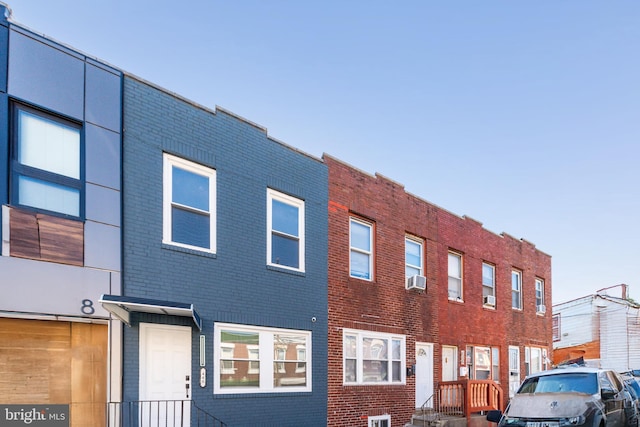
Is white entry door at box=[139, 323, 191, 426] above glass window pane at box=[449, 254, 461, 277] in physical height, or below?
below

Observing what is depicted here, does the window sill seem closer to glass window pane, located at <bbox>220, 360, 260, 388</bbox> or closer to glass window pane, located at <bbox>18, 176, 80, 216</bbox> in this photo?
glass window pane, located at <bbox>18, 176, 80, 216</bbox>

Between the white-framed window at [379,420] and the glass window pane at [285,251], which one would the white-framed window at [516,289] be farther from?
the glass window pane at [285,251]

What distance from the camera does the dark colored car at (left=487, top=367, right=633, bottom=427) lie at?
34.2 feet

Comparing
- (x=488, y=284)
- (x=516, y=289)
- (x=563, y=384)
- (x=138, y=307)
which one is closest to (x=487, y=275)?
(x=488, y=284)

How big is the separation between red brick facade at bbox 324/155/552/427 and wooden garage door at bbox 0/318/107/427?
5957mm

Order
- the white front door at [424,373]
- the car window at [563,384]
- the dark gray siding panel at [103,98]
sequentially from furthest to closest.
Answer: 1. the white front door at [424,373]
2. the car window at [563,384]
3. the dark gray siding panel at [103,98]

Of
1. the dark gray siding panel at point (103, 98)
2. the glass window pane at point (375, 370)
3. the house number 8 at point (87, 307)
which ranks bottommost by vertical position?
the glass window pane at point (375, 370)

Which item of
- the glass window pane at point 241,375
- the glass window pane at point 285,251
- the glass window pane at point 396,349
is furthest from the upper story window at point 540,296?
the glass window pane at point 241,375

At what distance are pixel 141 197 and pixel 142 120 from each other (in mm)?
1370

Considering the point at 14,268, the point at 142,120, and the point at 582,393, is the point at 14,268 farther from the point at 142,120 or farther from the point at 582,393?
the point at 582,393

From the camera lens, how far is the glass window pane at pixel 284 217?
13016mm

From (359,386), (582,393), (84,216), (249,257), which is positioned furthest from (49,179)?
(582,393)

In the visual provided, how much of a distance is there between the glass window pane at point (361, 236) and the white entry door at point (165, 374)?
5862mm

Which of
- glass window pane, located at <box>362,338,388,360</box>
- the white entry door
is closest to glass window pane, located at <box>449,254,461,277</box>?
glass window pane, located at <box>362,338,388,360</box>
